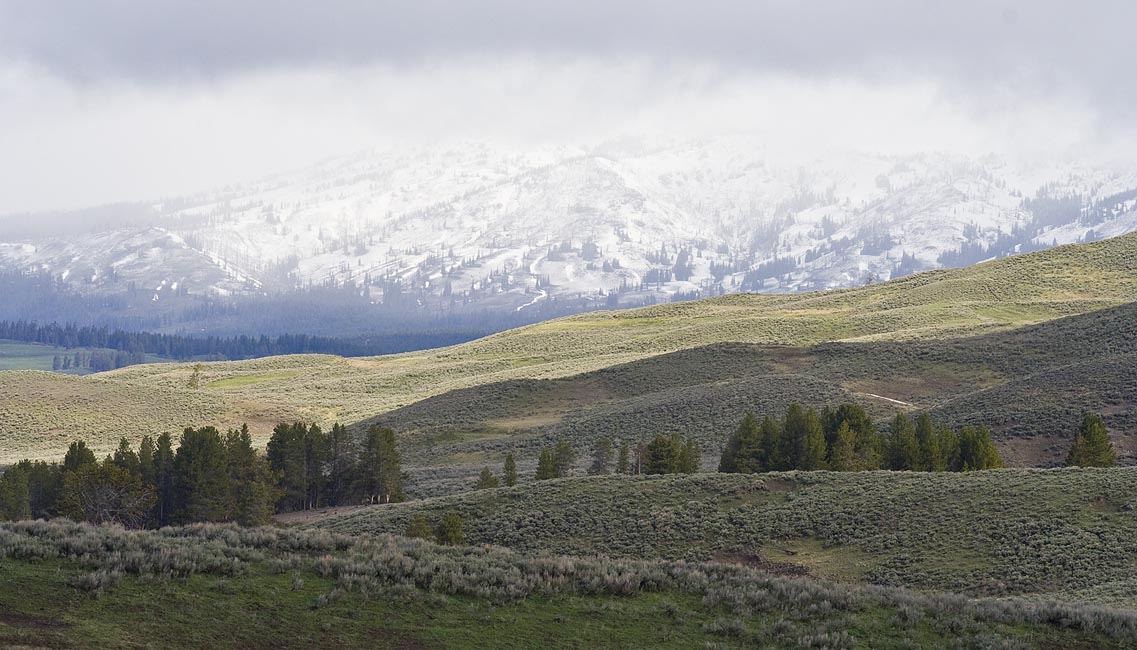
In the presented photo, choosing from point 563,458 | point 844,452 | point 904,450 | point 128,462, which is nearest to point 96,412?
point 128,462

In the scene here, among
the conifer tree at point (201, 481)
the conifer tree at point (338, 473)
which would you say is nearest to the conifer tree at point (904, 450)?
the conifer tree at point (338, 473)

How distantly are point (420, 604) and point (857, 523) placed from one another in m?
23.0

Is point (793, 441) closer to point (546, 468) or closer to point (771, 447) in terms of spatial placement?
point (771, 447)

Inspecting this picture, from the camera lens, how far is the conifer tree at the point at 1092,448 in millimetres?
54906

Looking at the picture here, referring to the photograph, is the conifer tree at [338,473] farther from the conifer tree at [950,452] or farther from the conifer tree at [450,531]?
the conifer tree at [950,452]

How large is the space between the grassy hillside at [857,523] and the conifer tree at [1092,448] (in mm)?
13496

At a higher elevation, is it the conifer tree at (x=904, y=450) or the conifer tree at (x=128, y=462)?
the conifer tree at (x=904, y=450)

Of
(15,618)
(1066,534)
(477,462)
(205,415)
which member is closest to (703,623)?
(15,618)

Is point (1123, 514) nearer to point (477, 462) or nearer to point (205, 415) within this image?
point (477, 462)

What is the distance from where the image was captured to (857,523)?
39.5m

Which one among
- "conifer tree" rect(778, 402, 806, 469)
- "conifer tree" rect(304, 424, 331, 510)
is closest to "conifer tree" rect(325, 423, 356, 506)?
"conifer tree" rect(304, 424, 331, 510)

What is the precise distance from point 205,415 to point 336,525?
64.1 metres

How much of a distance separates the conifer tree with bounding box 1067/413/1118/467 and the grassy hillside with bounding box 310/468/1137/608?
13496mm

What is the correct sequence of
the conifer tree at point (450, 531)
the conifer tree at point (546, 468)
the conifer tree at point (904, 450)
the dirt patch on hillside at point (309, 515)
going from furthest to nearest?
the conifer tree at point (546, 468) → the conifer tree at point (904, 450) → the dirt patch on hillside at point (309, 515) → the conifer tree at point (450, 531)
